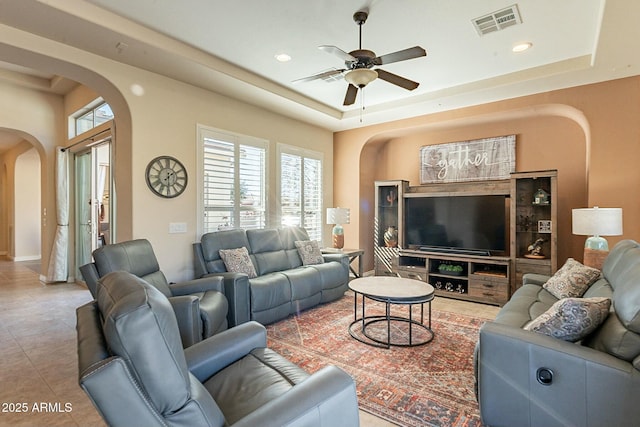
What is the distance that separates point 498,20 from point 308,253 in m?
3.48

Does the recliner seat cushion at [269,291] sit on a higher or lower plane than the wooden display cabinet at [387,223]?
lower

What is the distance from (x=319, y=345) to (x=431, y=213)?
10.3 ft

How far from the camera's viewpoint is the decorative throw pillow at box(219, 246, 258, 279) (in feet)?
12.8

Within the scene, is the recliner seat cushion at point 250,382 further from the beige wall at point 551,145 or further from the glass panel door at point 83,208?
the glass panel door at point 83,208

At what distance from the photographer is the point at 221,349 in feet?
5.99

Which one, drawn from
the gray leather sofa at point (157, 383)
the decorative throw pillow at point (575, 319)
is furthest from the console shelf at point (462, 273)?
the gray leather sofa at point (157, 383)

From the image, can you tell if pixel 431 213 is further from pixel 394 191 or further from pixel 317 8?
pixel 317 8

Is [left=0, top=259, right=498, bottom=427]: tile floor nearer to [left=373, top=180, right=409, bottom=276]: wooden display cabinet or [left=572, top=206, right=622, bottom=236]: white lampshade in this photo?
[left=373, top=180, right=409, bottom=276]: wooden display cabinet

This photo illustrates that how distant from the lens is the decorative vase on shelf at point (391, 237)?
19.3ft

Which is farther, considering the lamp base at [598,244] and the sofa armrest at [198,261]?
the sofa armrest at [198,261]

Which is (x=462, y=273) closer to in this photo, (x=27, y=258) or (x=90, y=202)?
(x=90, y=202)

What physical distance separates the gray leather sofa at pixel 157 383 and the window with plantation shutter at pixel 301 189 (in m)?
4.03

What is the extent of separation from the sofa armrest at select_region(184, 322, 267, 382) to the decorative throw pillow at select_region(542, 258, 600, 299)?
2.73 metres

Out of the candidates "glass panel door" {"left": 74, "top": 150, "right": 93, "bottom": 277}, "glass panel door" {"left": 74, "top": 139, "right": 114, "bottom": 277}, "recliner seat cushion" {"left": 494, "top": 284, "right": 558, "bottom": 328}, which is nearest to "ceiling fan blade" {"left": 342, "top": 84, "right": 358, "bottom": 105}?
"recliner seat cushion" {"left": 494, "top": 284, "right": 558, "bottom": 328}
